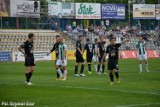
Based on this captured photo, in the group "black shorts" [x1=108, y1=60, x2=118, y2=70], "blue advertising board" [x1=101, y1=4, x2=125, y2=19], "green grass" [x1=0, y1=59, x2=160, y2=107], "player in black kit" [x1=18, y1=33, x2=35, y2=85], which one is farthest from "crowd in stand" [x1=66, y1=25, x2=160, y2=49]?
"green grass" [x1=0, y1=59, x2=160, y2=107]

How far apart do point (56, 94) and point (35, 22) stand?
4530cm

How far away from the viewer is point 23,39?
5709 cm

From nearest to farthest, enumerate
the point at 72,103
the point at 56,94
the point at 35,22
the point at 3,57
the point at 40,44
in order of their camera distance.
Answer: the point at 72,103
the point at 56,94
the point at 3,57
the point at 40,44
the point at 35,22

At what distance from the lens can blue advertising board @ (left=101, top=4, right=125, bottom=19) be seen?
66.6 metres

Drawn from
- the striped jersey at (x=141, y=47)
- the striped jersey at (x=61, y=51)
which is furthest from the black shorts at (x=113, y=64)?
the striped jersey at (x=141, y=47)

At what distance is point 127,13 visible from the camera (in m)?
→ 75.4

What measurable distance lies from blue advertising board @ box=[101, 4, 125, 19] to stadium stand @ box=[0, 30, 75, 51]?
7729mm

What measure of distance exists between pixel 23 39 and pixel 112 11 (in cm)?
1493

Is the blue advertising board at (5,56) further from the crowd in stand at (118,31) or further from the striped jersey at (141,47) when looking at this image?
the striped jersey at (141,47)

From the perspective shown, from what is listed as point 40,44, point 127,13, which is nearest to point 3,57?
point 40,44

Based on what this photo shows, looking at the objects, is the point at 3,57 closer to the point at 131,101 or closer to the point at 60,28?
the point at 60,28

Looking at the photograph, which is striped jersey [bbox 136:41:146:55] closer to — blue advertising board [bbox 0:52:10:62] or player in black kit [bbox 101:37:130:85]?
player in black kit [bbox 101:37:130:85]

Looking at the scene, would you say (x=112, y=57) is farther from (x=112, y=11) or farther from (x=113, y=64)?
(x=112, y=11)

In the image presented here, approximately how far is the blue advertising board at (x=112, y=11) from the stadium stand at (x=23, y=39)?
304 inches
